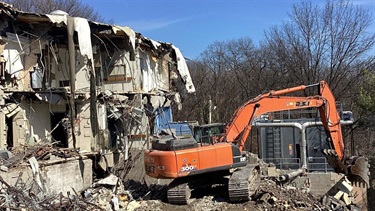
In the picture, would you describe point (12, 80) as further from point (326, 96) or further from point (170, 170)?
point (326, 96)

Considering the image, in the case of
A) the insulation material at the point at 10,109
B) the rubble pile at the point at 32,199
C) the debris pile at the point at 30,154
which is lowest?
the rubble pile at the point at 32,199

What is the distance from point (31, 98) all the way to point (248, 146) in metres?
19.7

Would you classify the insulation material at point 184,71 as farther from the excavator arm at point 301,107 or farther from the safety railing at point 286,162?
the safety railing at point 286,162

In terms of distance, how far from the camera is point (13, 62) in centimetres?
1603

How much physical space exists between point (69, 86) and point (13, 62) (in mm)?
2350

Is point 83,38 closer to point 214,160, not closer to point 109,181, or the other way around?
point 109,181

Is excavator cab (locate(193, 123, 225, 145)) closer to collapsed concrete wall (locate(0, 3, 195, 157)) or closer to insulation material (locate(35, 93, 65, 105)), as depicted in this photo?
collapsed concrete wall (locate(0, 3, 195, 157))

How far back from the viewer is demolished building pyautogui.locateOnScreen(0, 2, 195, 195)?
1562cm

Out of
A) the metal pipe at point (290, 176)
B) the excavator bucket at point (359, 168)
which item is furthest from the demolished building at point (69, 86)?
the excavator bucket at point (359, 168)

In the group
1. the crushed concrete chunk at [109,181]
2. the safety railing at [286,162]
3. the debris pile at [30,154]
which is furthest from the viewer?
the safety railing at [286,162]

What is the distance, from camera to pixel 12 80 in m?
16.2

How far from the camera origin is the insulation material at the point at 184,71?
19.1 metres

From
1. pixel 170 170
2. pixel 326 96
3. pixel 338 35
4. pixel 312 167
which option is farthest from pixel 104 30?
pixel 338 35

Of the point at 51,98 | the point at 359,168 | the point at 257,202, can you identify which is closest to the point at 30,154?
the point at 51,98
